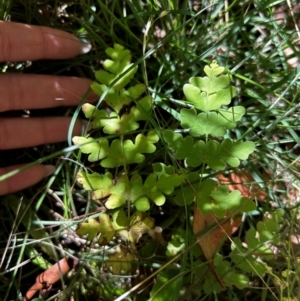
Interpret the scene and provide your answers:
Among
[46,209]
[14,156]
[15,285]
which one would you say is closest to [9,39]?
[14,156]

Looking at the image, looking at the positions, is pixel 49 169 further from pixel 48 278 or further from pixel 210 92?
pixel 210 92

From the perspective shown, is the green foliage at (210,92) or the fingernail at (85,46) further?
the fingernail at (85,46)

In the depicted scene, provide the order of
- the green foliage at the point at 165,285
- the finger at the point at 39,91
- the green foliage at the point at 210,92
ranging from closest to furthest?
the green foliage at the point at 210,92, the green foliage at the point at 165,285, the finger at the point at 39,91

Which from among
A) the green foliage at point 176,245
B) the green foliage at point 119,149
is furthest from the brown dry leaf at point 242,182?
the green foliage at point 119,149

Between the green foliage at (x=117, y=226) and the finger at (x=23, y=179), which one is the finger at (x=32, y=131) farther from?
the green foliage at (x=117, y=226)

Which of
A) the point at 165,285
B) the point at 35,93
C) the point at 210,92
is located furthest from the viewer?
the point at 35,93

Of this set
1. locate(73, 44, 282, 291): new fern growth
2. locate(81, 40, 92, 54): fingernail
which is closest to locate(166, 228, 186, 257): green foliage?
locate(73, 44, 282, 291): new fern growth

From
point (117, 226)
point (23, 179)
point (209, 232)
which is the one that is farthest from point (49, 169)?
point (209, 232)

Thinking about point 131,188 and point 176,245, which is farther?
point 176,245
